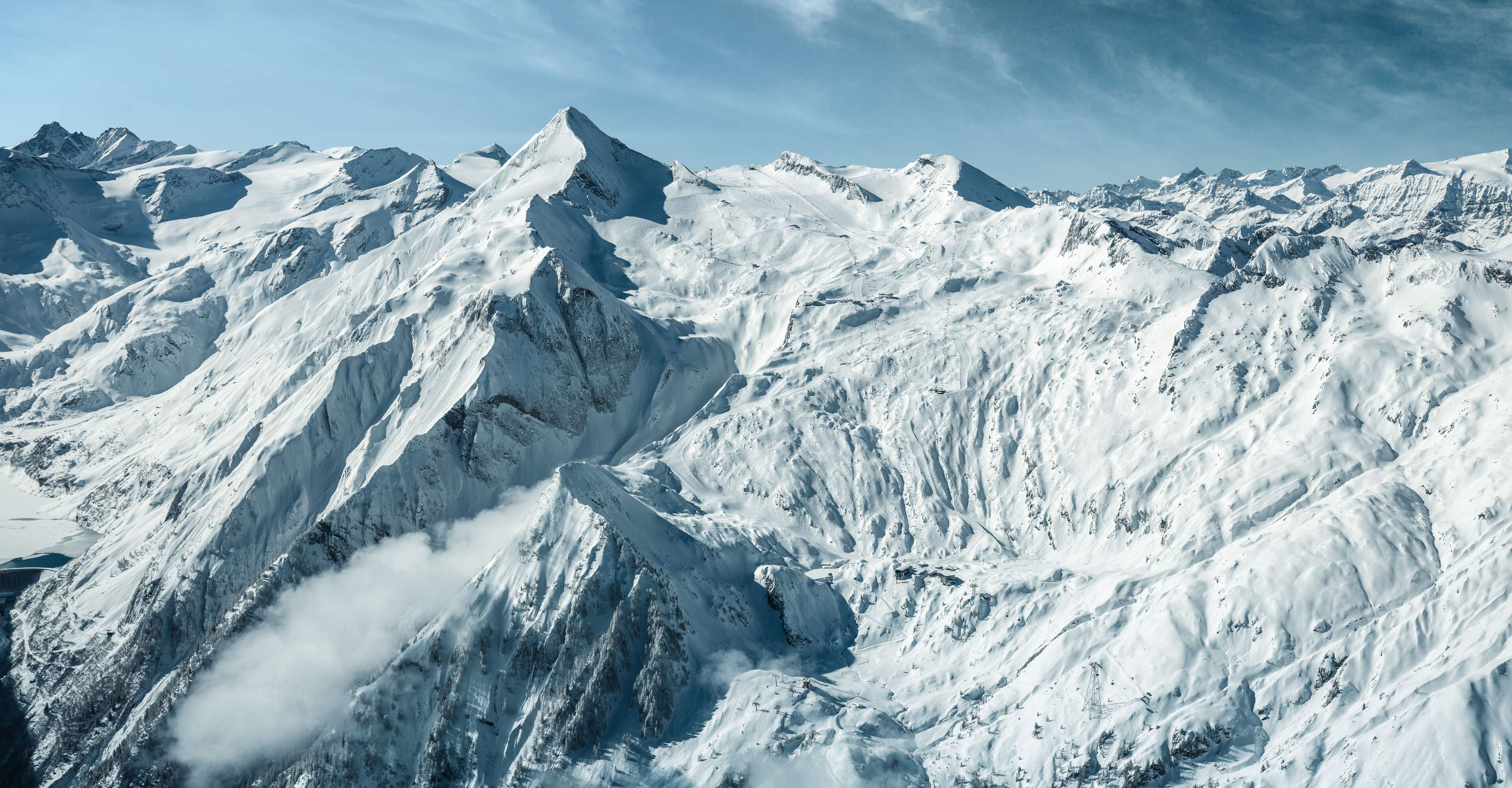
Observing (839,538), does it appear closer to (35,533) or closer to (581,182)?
(581,182)

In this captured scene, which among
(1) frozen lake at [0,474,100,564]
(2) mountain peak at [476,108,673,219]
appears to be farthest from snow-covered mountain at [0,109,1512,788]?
(2) mountain peak at [476,108,673,219]

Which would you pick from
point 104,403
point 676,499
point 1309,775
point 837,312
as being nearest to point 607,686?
point 676,499

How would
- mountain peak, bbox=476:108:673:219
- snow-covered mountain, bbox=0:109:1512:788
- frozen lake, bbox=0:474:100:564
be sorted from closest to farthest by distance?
snow-covered mountain, bbox=0:109:1512:788, frozen lake, bbox=0:474:100:564, mountain peak, bbox=476:108:673:219

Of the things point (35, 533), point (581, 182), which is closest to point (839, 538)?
point (581, 182)

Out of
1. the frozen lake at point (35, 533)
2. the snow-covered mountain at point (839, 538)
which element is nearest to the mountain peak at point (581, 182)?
the snow-covered mountain at point (839, 538)

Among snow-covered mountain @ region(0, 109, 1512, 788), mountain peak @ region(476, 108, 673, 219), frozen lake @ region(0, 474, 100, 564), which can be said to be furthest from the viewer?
mountain peak @ region(476, 108, 673, 219)

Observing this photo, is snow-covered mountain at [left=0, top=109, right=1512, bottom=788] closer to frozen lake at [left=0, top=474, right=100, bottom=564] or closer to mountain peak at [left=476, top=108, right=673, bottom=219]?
frozen lake at [left=0, top=474, right=100, bottom=564]

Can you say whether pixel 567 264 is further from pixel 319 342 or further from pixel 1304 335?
pixel 1304 335
